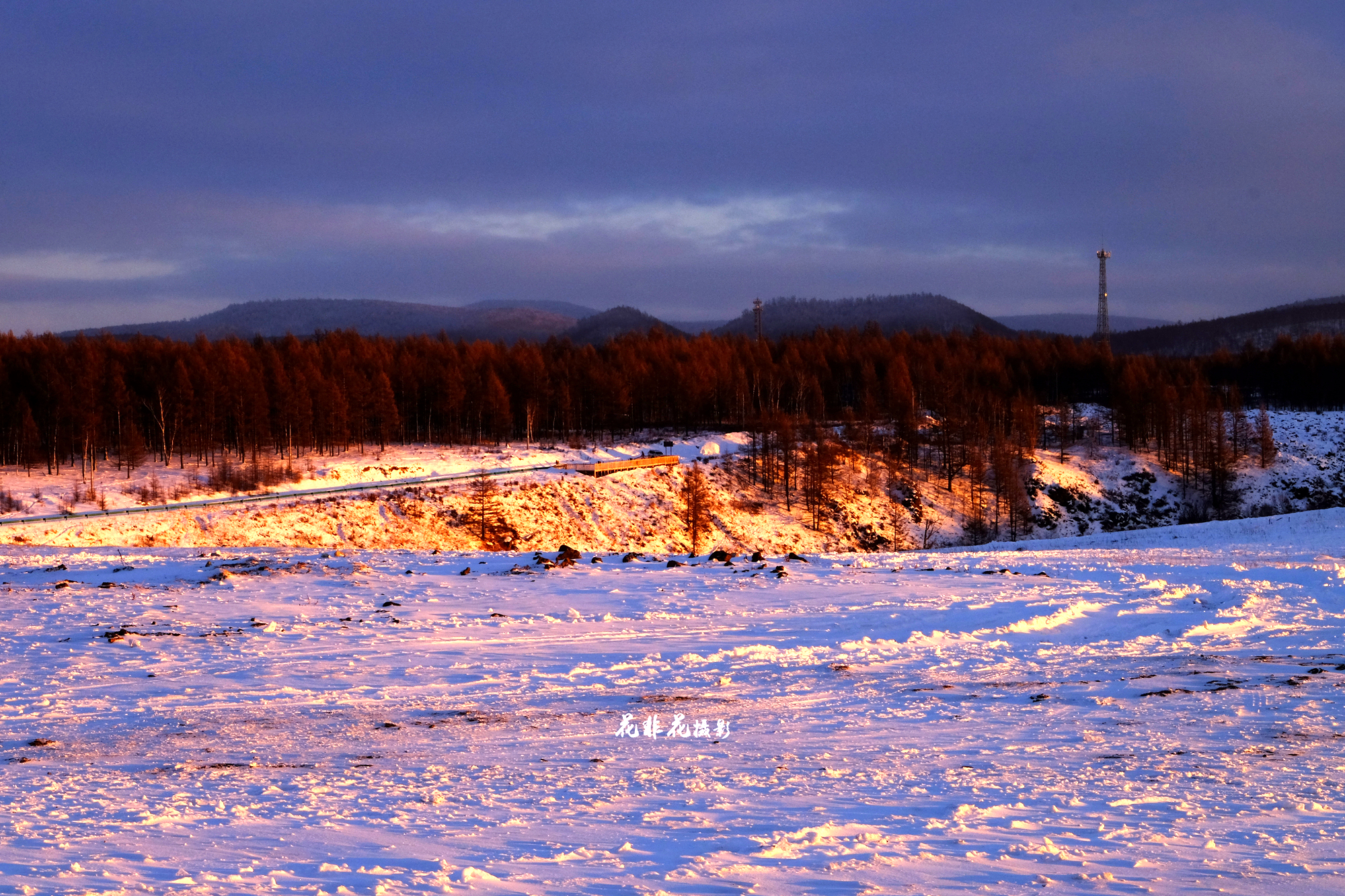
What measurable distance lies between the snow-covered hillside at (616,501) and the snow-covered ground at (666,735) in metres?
23.5

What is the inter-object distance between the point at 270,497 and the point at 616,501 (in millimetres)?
17925

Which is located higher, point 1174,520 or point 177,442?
point 177,442

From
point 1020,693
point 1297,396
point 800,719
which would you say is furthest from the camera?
point 1297,396

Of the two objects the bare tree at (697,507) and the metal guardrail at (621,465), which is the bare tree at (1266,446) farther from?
the metal guardrail at (621,465)

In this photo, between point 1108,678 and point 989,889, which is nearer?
point 989,889

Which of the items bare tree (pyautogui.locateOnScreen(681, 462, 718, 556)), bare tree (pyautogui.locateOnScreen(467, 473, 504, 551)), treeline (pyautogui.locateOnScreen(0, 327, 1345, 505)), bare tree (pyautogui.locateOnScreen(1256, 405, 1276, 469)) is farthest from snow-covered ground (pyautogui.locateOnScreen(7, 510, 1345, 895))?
bare tree (pyautogui.locateOnScreen(1256, 405, 1276, 469))

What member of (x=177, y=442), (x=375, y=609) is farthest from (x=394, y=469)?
(x=375, y=609)

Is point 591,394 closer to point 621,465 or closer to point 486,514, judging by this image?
point 621,465

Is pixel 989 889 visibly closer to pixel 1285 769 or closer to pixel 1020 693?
pixel 1285 769

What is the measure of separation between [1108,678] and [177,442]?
230ft

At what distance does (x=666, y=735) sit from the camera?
10.6m

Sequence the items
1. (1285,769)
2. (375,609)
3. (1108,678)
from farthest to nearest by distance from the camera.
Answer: (375,609), (1108,678), (1285,769)

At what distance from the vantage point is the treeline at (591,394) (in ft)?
214

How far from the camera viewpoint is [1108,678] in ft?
42.9
